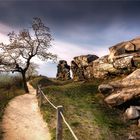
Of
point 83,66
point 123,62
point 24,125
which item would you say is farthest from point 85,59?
point 24,125

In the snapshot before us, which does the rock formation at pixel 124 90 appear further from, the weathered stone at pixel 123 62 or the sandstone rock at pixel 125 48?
the sandstone rock at pixel 125 48

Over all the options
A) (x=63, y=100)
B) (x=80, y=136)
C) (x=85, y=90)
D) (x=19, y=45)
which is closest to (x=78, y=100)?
(x=63, y=100)

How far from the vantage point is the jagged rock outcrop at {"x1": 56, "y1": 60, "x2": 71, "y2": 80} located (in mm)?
64438

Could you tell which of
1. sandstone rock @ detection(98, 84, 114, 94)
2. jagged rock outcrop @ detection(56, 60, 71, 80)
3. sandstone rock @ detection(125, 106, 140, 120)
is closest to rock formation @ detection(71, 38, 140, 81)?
sandstone rock @ detection(98, 84, 114, 94)

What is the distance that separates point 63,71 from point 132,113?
4663 centimetres

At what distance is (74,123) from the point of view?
657 inches

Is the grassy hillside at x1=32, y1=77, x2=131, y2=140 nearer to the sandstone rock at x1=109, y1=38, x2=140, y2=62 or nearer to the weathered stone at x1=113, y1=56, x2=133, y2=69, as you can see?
the weathered stone at x1=113, y1=56, x2=133, y2=69

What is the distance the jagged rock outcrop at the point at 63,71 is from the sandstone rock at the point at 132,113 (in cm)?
4376

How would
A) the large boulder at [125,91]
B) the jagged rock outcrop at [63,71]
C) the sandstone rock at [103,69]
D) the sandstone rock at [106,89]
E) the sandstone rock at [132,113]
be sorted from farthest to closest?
the jagged rock outcrop at [63,71], the sandstone rock at [103,69], the sandstone rock at [106,89], the large boulder at [125,91], the sandstone rock at [132,113]

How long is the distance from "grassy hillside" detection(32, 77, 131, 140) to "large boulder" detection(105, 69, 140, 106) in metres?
0.75

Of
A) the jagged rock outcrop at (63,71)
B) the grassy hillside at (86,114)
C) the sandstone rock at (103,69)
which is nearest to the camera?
the grassy hillside at (86,114)

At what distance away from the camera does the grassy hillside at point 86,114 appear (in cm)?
1566

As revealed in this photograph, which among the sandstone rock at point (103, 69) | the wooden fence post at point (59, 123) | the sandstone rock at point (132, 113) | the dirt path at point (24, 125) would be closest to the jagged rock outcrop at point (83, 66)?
the sandstone rock at point (103, 69)

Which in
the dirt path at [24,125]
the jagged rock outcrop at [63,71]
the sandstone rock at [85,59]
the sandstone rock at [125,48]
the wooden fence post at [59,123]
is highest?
the sandstone rock at [125,48]
